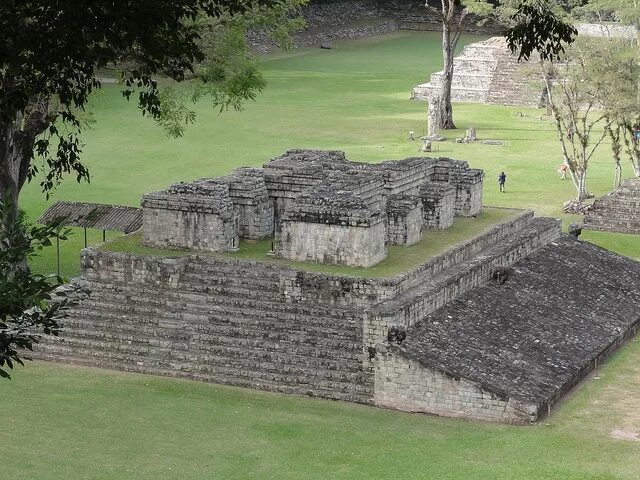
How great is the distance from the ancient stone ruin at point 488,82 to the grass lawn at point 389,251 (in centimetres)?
2603

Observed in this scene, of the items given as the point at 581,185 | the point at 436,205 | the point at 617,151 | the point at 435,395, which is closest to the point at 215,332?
the point at 435,395

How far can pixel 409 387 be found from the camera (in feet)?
69.2

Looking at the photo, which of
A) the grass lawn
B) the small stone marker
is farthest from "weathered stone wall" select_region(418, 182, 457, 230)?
the small stone marker

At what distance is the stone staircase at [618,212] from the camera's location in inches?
1313

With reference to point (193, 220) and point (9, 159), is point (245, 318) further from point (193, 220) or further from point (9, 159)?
point (9, 159)

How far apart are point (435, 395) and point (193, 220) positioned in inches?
207

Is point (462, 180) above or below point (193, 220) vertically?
above

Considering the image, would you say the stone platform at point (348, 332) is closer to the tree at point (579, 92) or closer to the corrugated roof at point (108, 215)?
the corrugated roof at point (108, 215)

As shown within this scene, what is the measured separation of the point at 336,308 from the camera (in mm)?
22328

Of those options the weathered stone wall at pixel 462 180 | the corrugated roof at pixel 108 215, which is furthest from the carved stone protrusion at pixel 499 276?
the corrugated roof at pixel 108 215

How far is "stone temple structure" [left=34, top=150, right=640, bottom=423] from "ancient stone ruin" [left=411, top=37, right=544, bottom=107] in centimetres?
2715

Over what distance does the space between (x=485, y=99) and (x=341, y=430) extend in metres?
35.0

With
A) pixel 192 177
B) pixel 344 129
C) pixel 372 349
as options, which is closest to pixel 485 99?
pixel 344 129

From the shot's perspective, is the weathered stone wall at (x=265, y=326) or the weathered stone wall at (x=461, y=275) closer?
the weathered stone wall at (x=265, y=326)
